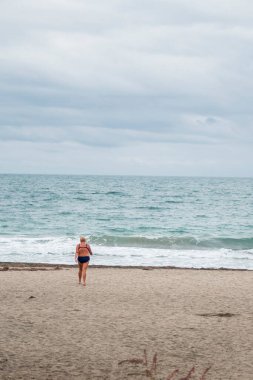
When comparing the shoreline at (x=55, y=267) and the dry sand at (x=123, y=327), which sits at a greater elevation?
the dry sand at (x=123, y=327)

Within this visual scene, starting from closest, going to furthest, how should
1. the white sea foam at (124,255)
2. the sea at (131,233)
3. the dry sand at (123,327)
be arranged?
the dry sand at (123,327) → the white sea foam at (124,255) → the sea at (131,233)

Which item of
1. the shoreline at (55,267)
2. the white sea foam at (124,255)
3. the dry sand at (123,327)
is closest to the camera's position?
the dry sand at (123,327)

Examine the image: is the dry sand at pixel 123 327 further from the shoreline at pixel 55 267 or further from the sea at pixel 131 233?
the sea at pixel 131 233

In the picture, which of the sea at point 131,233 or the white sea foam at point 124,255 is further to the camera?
the sea at point 131,233

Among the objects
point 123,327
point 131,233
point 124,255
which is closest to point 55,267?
point 124,255

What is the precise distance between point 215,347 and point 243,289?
7.65 meters

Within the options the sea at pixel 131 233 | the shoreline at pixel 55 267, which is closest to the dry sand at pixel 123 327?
the shoreline at pixel 55 267

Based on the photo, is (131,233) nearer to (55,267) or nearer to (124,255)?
(124,255)

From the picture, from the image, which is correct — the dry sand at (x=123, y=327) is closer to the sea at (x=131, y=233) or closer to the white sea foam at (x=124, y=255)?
the white sea foam at (x=124, y=255)

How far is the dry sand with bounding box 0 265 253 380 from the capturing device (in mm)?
10812

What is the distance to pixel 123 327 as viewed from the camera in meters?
13.7

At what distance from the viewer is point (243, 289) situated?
19.6 m

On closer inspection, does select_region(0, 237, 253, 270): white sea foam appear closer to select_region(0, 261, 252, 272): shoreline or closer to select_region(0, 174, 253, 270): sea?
select_region(0, 174, 253, 270): sea

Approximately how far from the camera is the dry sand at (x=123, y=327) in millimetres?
10812
